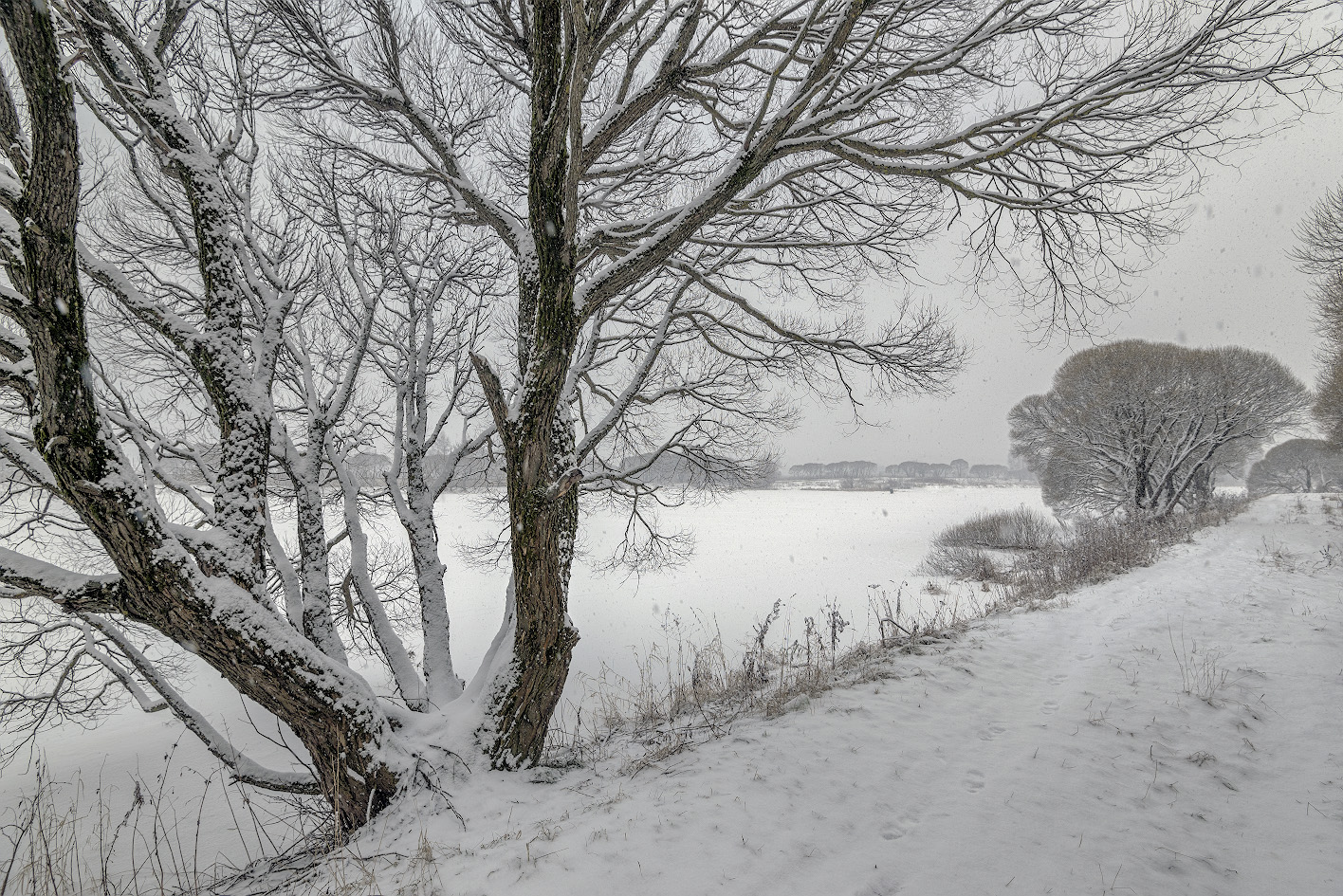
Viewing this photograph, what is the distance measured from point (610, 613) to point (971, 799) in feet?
41.9

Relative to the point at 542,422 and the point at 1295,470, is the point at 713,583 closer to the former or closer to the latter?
the point at 542,422

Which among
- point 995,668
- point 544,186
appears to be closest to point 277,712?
point 544,186

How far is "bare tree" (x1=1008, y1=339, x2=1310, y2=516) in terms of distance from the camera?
1894cm

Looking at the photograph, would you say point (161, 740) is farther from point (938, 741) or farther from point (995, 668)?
point (995, 668)

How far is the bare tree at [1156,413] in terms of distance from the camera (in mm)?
18938

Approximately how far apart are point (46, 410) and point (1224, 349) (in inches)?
→ 1293

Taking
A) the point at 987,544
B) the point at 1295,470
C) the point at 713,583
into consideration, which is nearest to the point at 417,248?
the point at 713,583

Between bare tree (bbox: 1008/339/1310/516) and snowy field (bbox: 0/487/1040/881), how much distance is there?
7896 millimetres

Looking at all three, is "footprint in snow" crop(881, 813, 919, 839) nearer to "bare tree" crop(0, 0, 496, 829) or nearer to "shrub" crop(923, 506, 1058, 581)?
"bare tree" crop(0, 0, 496, 829)

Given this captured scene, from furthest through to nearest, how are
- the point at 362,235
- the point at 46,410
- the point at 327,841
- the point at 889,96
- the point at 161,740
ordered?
the point at 161,740 < the point at 362,235 < the point at 889,96 < the point at 327,841 < the point at 46,410

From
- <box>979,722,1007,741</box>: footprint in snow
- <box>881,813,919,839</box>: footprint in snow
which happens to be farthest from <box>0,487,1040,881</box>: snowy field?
<box>979,722,1007,741</box>: footprint in snow

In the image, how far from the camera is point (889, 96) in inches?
182

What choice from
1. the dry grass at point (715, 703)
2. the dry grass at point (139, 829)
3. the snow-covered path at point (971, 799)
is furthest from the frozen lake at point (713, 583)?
the snow-covered path at point (971, 799)

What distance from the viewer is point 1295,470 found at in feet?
125
